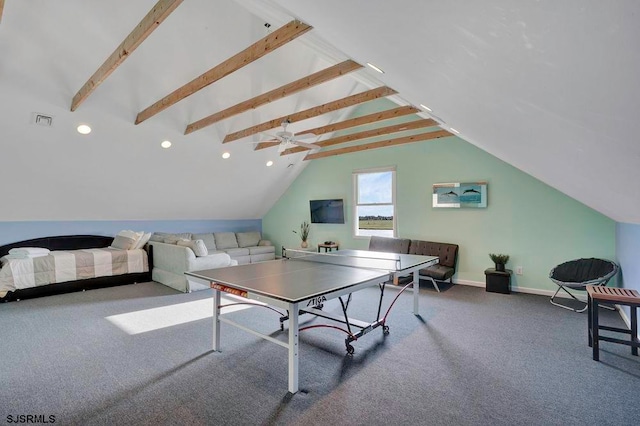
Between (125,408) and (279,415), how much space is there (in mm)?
1056

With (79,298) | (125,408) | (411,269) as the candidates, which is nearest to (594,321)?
(411,269)

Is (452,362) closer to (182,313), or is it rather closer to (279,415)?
(279,415)

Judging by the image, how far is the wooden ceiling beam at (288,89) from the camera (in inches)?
130

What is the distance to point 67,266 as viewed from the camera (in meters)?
5.01

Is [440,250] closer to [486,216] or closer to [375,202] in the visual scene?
[486,216]

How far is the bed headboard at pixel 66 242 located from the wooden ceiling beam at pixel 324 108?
10.3 feet

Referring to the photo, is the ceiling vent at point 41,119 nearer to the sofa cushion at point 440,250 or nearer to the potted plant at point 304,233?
the potted plant at point 304,233

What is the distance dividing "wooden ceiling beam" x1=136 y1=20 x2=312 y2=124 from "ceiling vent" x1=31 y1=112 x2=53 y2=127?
114 centimetres

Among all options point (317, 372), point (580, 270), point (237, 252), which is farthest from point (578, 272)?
point (237, 252)

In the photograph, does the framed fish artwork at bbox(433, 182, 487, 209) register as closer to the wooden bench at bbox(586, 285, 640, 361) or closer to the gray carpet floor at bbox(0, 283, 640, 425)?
the gray carpet floor at bbox(0, 283, 640, 425)

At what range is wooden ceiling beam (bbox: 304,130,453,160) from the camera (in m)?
5.66

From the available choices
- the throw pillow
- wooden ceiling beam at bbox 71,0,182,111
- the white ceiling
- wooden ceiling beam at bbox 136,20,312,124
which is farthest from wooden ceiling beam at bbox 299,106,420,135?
the throw pillow

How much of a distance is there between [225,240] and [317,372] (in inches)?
229

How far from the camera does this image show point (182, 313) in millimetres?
4094
